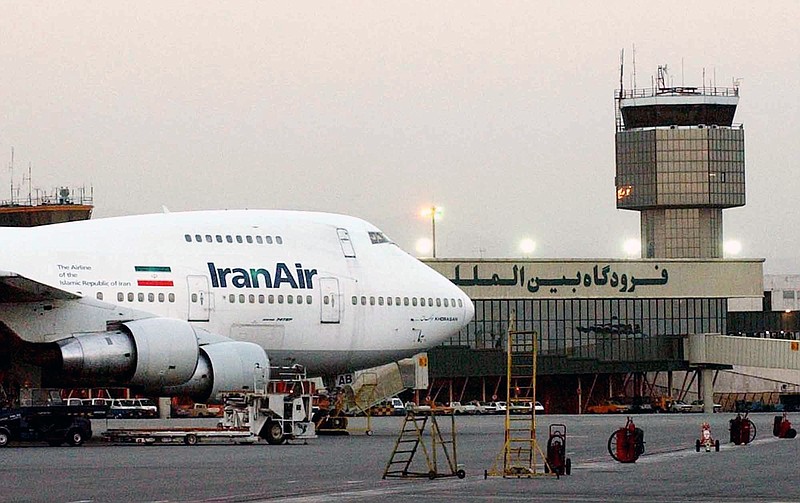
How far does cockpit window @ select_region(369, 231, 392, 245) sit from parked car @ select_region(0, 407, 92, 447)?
12235mm

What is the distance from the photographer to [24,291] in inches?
1553

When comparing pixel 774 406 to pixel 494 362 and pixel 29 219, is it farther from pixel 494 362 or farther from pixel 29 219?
pixel 29 219

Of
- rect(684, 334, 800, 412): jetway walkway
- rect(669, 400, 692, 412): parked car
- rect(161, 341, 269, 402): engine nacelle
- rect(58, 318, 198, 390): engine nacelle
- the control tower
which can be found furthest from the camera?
the control tower

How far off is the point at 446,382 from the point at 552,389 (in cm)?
838

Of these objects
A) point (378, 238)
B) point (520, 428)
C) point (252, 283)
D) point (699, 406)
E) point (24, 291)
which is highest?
point (378, 238)

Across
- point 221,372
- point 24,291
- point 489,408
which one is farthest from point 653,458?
point 489,408

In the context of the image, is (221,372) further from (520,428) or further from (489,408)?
(489,408)

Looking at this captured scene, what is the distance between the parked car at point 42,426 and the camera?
39.0m

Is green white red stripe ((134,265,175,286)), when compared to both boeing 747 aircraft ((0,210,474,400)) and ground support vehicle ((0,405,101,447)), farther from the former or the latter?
ground support vehicle ((0,405,101,447))

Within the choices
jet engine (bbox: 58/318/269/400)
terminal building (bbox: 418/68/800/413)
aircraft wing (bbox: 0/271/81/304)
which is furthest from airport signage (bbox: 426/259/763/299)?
aircraft wing (bbox: 0/271/81/304)

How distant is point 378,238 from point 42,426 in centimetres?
1339

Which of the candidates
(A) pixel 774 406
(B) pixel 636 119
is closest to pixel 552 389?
(A) pixel 774 406

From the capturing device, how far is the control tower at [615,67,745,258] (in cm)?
13612

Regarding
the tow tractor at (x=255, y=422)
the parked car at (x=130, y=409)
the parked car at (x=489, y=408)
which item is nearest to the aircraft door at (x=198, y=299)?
the tow tractor at (x=255, y=422)
